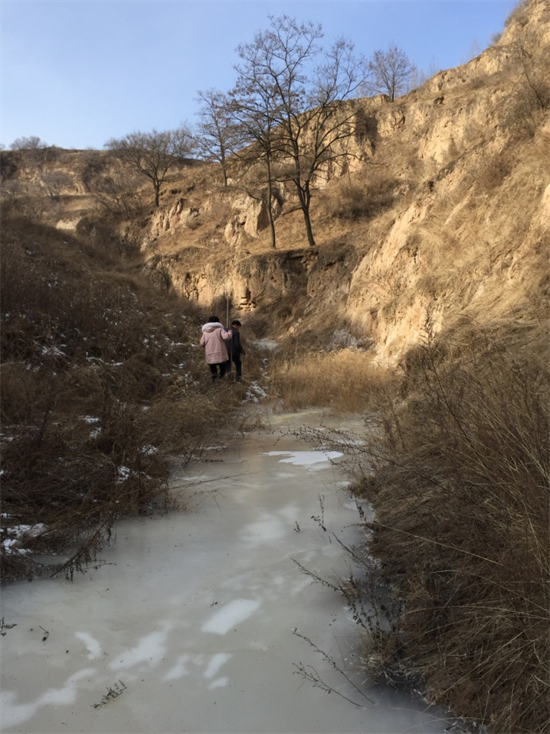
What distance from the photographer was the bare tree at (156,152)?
38.9 metres

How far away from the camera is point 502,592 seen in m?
2.26

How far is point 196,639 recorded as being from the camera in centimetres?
275

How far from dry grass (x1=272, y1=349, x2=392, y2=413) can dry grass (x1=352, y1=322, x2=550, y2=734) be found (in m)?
4.26

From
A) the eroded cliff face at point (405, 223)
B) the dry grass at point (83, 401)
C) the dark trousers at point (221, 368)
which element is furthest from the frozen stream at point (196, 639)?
the dark trousers at point (221, 368)

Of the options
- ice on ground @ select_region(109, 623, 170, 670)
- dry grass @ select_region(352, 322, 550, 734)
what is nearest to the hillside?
dry grass @ select_region(352, 322, 550, 734)

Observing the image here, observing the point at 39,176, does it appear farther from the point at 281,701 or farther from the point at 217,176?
the point at 281,701

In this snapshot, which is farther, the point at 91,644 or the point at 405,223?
the point at 405,223

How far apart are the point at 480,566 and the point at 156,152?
1675 inches

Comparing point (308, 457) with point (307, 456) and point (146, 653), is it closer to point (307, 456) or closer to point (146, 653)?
point (307, 456)

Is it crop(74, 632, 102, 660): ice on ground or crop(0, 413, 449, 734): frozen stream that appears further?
crop(74, 632, 102, 660): ice on ground

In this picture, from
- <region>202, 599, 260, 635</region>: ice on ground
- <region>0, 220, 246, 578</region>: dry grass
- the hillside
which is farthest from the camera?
<region>0, 220, 246, 578</region>: dry grass

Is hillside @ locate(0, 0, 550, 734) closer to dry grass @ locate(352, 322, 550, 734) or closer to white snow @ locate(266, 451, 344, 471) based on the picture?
dry grass @ locate(352, 322, 550, 734)

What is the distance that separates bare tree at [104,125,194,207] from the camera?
128 feet

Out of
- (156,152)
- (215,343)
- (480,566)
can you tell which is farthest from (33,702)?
(156,152)
